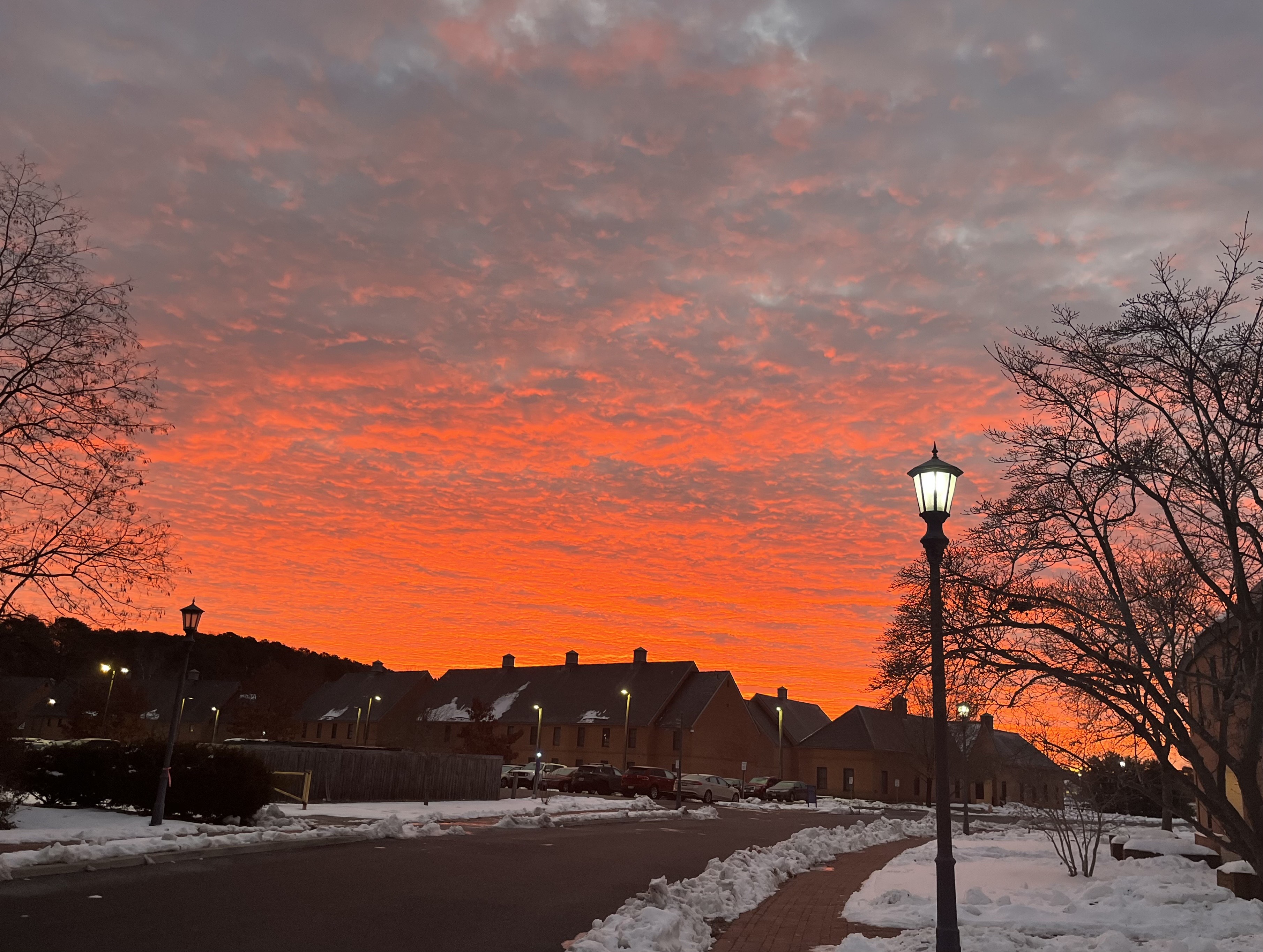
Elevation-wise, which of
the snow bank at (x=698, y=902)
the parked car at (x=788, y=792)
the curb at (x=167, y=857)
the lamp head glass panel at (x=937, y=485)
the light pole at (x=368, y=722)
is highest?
the lamp head glass panel at (x=937, y=485)

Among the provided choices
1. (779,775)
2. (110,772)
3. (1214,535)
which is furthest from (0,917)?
(779,775)

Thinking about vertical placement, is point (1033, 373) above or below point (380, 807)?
above

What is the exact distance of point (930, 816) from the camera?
148ft

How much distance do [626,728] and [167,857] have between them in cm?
5506

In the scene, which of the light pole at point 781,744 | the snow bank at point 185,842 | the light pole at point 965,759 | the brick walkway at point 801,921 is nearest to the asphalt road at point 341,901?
the snow bank at point 185,842

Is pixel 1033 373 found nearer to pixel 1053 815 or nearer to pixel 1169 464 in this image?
pixel 1169 464

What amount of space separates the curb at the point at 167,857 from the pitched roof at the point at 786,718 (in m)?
61.0

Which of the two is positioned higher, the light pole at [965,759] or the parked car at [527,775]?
the light pole at [965,759]

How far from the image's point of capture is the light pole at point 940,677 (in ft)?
28.0

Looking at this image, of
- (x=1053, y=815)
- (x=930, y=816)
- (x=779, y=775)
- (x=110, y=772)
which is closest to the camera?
(x=1053, y=815)

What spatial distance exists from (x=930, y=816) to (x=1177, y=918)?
36080 mm

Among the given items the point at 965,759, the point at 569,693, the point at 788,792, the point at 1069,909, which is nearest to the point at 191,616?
the point at 1069,909

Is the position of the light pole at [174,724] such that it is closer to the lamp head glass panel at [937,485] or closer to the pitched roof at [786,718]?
the lamp head glass panel at [937,485]

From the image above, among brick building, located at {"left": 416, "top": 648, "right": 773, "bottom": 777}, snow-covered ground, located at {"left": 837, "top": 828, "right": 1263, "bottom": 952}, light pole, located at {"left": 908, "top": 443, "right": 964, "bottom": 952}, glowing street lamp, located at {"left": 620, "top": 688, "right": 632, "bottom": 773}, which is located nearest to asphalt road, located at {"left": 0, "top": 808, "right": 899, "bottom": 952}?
snow-covered ground, located at {"left": 837, "top": 828, "right": 1263, "bottom": 952}
